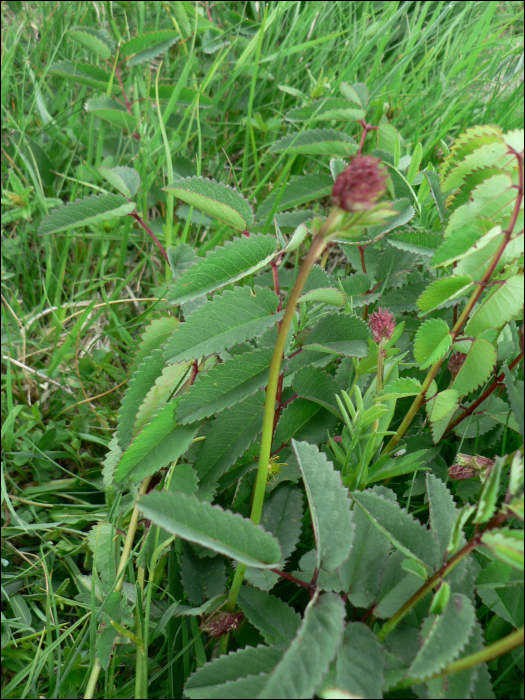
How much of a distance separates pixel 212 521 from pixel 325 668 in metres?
0.27

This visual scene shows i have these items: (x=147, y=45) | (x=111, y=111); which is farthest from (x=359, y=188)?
(x=147, y=45)

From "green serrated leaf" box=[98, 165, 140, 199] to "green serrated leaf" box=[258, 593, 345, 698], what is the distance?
1.27m

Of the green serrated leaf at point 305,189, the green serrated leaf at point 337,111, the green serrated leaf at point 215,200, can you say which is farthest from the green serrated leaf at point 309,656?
the green serrated leaf at point 337,111

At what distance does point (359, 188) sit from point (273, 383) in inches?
13.2

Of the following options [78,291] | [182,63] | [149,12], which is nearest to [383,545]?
[78,291]

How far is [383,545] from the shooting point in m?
1.02

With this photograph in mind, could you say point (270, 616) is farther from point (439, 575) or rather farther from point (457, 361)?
point (457, 361)

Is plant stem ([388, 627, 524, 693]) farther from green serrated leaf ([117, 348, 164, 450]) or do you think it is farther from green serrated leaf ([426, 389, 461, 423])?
green serrated leaf ([117, 348, 164, 450])

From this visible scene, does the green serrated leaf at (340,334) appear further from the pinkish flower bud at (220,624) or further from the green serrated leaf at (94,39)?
the green serrated leaf at (94,39)

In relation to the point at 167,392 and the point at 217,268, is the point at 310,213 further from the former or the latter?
the point at 167,392

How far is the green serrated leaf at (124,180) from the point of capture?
160 centimetres

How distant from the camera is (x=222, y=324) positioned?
119cm

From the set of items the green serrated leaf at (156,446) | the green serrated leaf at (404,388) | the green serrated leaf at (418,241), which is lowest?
the green serrated leaf at (156,446)

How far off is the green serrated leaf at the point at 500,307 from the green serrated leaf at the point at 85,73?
1.99 metres
